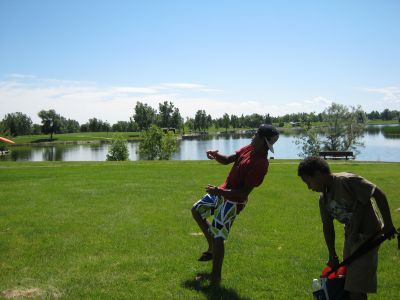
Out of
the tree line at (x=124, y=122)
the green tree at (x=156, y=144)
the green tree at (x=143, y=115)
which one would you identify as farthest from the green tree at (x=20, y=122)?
the green tree at (x=156, y=144)

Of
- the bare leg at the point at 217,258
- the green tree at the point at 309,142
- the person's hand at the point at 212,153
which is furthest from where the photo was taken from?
the green tree at the point at 309,142

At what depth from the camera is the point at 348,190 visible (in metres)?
4.07

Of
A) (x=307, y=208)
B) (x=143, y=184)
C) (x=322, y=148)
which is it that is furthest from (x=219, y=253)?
(x=322, y=148)

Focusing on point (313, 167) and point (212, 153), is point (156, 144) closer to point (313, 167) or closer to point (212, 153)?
point (212, 153)

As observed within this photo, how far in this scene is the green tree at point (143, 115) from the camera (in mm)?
158250

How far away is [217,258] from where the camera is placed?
582cm

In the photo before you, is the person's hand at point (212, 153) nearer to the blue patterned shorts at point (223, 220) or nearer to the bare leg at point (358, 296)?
the blue patterned shorts at point (223, 220)

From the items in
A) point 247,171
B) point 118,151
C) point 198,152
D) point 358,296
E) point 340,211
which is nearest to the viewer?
point 358,296

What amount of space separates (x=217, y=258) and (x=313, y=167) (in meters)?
2.30

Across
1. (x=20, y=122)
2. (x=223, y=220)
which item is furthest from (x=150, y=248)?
(x=20, y=122)

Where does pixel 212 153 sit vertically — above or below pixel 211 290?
above

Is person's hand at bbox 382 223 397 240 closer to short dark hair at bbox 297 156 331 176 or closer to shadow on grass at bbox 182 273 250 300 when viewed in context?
short dark hair at bbox 297 156 331 176

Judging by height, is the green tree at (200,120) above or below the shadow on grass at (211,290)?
above

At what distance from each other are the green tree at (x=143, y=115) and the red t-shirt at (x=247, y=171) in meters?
154
